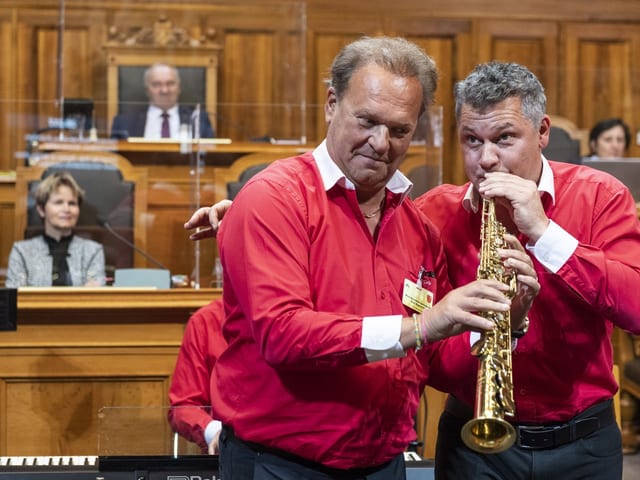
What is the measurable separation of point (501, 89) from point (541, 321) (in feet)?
1.51

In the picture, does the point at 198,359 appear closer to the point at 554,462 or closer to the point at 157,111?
the point at 554,462

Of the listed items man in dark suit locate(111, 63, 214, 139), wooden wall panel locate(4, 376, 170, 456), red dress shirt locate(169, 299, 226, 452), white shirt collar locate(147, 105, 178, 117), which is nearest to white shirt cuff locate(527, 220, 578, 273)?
red dress shirt locate(169, 299, 226, 452)

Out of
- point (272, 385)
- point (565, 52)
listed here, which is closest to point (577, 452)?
point (272, 385)

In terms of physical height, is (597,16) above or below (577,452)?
above

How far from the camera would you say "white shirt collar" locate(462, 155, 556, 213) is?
2.07 meters

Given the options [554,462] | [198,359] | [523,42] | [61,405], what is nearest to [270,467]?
[554,462]

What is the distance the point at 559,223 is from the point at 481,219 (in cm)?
15

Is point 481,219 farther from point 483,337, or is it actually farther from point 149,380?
point 149,380

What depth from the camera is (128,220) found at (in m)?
4.23

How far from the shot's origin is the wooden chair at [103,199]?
13.5 ft

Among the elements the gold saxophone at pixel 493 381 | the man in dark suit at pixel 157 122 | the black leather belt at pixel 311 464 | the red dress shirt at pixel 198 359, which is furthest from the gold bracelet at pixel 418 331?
the man in dark suit at pixel 157 122

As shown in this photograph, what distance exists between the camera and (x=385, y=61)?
1.73 meters

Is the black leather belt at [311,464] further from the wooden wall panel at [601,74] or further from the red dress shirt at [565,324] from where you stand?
the wooden wall panel at [601,74]

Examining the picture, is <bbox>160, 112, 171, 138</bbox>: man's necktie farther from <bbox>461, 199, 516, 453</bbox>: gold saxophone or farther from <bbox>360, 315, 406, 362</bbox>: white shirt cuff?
<bbox>360, 315, 406, 362</bbox>: white shirt cuff
